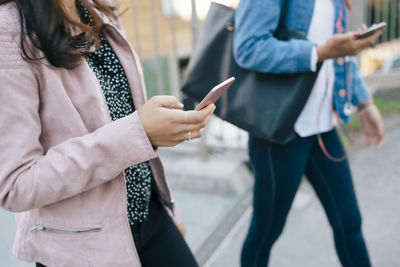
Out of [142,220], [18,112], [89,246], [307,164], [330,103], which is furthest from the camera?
[307,164]

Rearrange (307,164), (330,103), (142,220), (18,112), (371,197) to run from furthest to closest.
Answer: (371,197)
(307,164)
(330,103)
(142,220)
(18,112)

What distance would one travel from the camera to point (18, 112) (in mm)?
984

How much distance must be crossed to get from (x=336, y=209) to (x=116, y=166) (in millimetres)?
1326

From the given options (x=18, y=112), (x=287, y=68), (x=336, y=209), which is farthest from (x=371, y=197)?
(x=18, y=112)

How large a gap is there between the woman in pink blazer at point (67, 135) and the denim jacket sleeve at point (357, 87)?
1.26m

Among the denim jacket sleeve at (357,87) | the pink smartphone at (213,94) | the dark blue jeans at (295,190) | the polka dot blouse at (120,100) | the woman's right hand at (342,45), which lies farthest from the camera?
the denim jacket sleeve at (357,87)

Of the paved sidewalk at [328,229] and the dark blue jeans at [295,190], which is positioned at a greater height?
the dark blue jeans at [295,190]

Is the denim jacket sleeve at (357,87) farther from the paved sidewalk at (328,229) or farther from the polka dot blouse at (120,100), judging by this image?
the polka dot blouse at (120,100)

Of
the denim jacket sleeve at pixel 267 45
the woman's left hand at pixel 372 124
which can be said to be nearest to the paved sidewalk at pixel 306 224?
the woman's left hand at pixel 372 124

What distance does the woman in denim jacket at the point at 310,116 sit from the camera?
169 centimetres

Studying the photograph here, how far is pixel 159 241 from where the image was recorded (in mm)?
1457

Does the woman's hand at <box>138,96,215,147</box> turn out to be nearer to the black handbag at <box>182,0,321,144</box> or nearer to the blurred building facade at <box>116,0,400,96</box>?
the black handbag at <box>182,0,321,144</box>

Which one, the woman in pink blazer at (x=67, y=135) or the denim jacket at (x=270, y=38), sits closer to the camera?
the woman in pink blazer at (x=67, y=135)

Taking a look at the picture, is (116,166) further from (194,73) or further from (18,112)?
(194,73)
